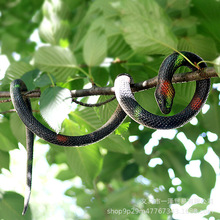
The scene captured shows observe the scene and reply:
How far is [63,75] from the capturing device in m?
1.00

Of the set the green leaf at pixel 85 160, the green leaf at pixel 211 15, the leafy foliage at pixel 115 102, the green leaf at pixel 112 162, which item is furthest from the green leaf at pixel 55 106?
the green leaf at pixel 112 162

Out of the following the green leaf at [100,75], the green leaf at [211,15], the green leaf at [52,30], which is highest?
the green leaf at [52,30]

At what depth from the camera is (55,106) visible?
62 cm

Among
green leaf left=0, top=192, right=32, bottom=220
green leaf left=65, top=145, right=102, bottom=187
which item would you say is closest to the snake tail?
green leaf left=65, top=145, right=102, bottom=187

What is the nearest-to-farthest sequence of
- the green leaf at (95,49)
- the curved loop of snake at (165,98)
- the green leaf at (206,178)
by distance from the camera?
1. the curved loop of snake at (165,98)
2. the green leaf at (95,49)
3. the green leaf at (206,178)

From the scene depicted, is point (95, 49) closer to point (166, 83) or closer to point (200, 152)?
point (166, 83)

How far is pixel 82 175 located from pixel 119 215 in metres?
0.62

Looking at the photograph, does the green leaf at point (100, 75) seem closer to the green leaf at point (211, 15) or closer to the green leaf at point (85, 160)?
the green leaf at point (85, 160)

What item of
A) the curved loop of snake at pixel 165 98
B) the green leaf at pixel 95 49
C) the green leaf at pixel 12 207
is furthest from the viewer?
the green leaf at pixel 12 207

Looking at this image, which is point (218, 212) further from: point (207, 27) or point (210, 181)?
point (207, 27)

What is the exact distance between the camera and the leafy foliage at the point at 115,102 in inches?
30.2

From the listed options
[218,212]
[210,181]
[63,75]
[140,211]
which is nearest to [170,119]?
[63,75]

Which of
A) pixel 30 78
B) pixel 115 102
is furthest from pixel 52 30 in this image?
pixel 115 102

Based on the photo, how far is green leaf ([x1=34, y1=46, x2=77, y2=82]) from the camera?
3.03 feet
